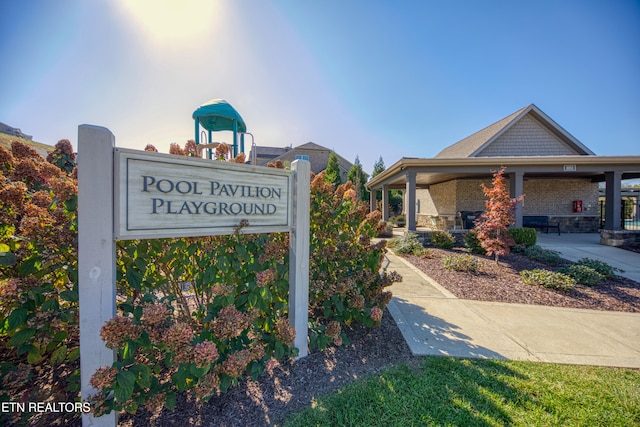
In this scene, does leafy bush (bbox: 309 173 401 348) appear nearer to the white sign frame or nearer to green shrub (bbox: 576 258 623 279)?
the white sign frame

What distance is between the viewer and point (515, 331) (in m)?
2.99

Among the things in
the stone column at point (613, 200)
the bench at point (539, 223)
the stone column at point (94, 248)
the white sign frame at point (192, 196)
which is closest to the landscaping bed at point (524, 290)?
the white sign frame at point (192, 196)

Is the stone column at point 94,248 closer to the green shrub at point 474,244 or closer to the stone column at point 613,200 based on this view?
the green shrub at point 474,244

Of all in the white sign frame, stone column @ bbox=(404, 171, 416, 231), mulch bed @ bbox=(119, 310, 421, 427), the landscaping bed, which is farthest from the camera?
stone column @ bbox=(404, 171, 416, 231)

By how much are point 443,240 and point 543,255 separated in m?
2.45

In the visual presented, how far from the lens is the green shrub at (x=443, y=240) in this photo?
8.05 metres

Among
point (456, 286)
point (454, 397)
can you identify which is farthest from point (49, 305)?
point (456, 286)

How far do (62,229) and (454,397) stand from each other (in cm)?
303

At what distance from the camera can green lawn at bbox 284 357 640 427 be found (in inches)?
67.8

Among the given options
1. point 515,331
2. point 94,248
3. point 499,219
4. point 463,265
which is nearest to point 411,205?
point 499,219

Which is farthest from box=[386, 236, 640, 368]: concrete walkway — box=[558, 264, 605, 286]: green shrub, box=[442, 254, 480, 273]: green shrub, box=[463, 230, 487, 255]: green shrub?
box=[463, 230, 487, 255]: green shrub

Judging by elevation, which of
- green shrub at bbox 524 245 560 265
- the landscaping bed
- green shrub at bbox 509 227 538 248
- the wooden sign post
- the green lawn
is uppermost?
the wooden sign post

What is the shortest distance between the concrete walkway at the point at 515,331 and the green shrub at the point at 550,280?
2.49ft

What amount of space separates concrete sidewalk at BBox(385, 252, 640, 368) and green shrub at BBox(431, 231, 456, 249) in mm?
4420
